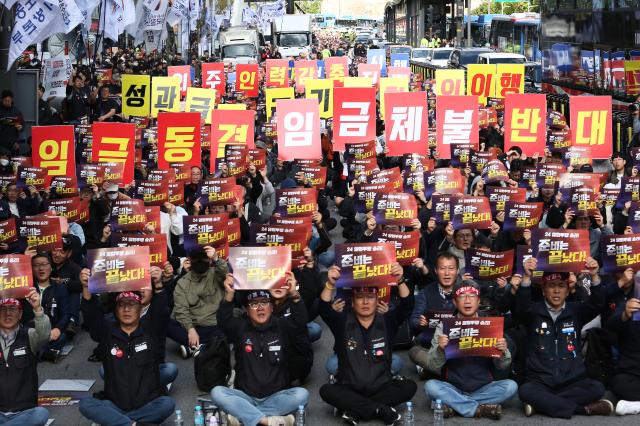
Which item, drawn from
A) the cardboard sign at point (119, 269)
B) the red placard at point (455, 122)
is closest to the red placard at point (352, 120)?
the red placard at point (455, 122)

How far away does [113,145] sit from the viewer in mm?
17562

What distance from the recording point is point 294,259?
1180 cm

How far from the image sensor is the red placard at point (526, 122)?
754 inches

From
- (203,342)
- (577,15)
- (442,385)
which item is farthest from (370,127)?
(577,15)

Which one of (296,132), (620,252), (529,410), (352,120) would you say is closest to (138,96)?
(352,120)

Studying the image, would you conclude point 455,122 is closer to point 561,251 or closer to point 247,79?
point 561,251

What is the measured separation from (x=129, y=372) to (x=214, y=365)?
108 centimetres

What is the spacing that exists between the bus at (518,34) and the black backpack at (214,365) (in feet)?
125

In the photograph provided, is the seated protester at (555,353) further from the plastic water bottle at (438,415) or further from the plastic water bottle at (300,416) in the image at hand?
the plastic water bottle at (300,416)

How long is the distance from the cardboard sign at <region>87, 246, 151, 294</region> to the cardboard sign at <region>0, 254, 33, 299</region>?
1.79 feet

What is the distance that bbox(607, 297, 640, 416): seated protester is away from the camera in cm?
1053

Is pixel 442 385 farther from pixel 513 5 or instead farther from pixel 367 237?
pixel 513 5

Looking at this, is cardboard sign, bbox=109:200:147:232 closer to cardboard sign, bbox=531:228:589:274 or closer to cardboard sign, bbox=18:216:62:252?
cardboard sign, bbox=18:216:62:252

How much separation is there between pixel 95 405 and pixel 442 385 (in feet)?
9.83
